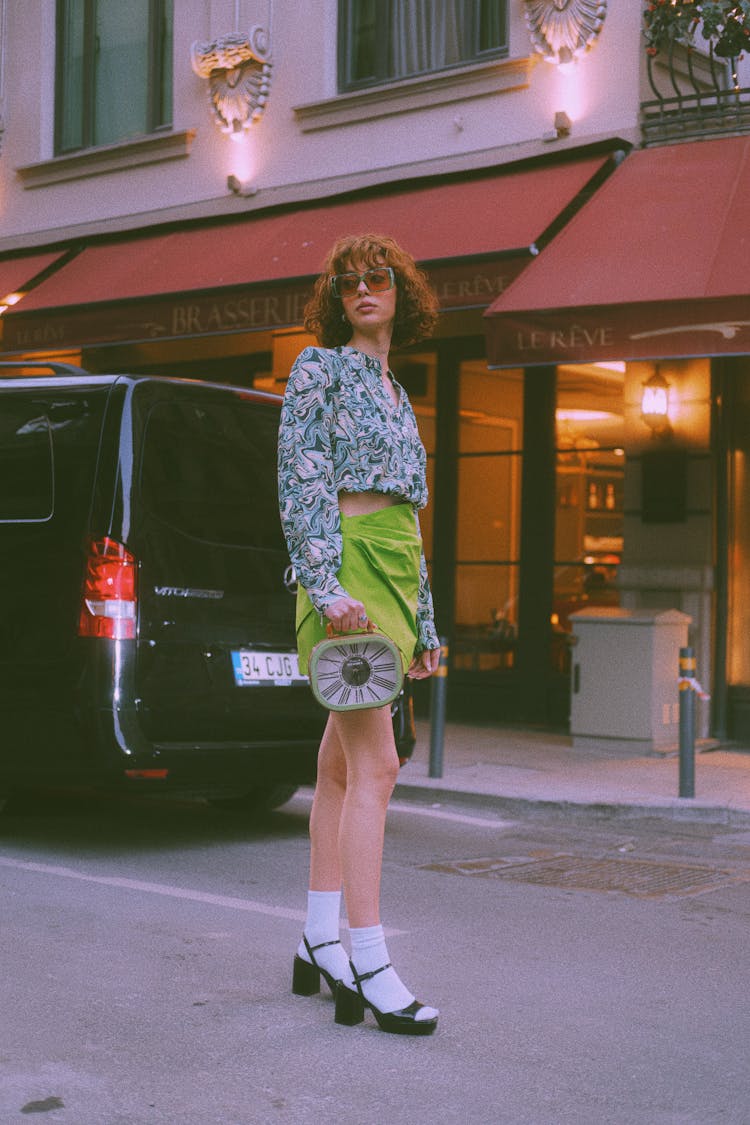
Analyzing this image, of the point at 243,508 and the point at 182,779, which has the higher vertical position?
the point at 243,508

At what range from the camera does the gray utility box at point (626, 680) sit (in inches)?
398

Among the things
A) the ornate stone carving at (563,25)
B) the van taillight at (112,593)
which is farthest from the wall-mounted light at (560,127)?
the van taillight at (112,593)

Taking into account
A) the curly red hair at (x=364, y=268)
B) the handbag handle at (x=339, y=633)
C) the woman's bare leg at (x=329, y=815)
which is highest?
the curly red hair at (x=364, y=268)

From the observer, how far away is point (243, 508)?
6.36 meters

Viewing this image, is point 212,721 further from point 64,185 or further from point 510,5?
point 64,185

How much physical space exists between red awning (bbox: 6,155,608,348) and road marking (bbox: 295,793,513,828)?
3.54m

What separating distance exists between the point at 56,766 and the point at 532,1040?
9.39ft

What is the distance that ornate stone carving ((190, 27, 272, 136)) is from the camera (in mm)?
Answer: 13320

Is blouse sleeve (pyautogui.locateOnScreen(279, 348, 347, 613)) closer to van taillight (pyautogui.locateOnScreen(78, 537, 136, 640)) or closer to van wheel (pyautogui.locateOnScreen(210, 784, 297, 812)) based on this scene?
van taillight (pyautogui.locateOnScreen(78, 537, 136, 640))

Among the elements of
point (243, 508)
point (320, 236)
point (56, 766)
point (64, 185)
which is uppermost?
point (64, 185)

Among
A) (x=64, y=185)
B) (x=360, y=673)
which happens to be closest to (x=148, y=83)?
(x=64, y=185)

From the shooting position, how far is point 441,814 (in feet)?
26.6

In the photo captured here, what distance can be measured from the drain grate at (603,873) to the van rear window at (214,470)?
5.40 feet

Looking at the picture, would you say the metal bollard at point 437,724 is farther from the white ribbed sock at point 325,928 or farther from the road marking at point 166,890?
the white ribbed sock at point 325,928
